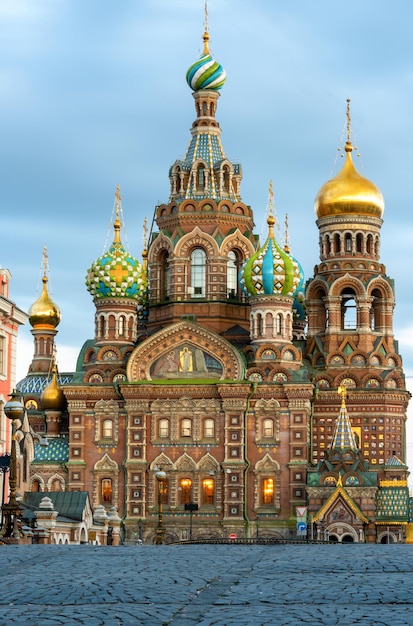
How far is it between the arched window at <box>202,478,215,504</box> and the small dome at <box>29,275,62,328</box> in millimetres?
17510

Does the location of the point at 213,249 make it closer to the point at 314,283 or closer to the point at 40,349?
the point at 314,283

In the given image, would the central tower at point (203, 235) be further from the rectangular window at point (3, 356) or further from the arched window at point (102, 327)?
the rectangular window at point (3, 356)

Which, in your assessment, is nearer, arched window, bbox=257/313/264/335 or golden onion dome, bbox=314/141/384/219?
arched window, bbox=257/313/264/335

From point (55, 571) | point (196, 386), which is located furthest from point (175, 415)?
point (55, 571)

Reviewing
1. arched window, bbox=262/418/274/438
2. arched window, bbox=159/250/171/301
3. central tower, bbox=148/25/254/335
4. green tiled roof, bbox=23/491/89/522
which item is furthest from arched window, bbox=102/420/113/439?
green tiled roof, bbox=23/491/89/522

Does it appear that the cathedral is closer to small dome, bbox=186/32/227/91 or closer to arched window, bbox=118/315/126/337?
arched window, bbox=118/315/126/337

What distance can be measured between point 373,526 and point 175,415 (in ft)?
31.1

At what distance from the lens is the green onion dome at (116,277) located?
5906 cm

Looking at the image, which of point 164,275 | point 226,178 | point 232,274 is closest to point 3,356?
point 232,274

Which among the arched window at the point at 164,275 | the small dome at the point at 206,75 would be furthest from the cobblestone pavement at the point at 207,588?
the small dome at the point at 206,75

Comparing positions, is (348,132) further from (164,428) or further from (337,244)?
(164,428)

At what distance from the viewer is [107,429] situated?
5822cm

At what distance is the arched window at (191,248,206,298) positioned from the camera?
2430 inches

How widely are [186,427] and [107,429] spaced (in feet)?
11.2
